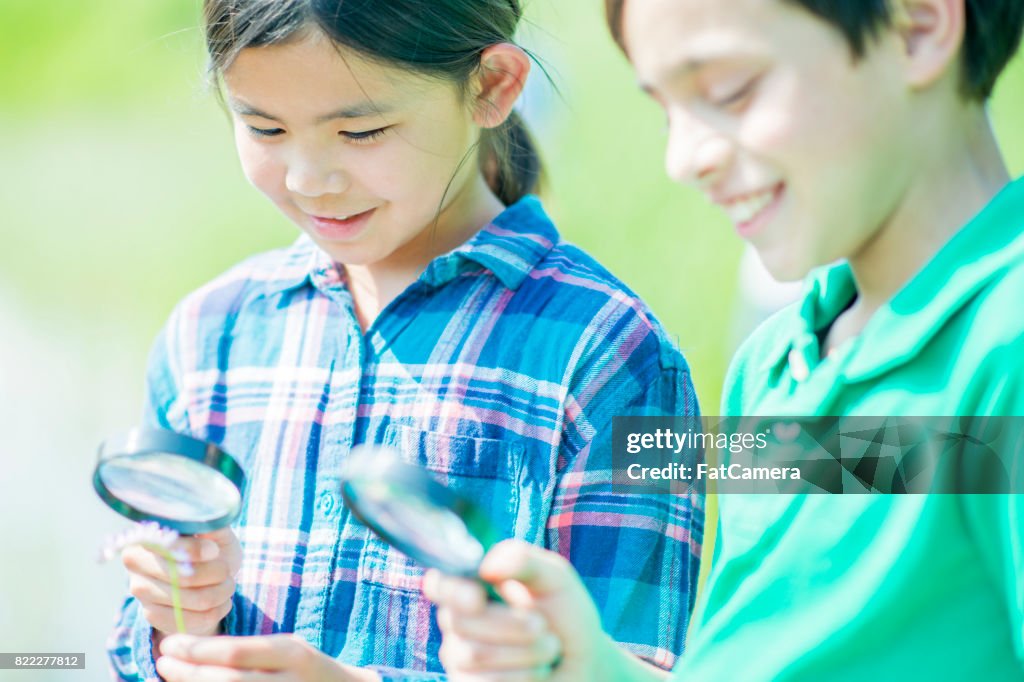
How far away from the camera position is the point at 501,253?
59.7 inches

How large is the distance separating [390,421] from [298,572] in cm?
20

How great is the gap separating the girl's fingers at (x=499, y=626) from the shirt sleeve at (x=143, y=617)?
0.74 metres

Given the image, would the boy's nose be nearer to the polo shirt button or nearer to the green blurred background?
the polo shirt button

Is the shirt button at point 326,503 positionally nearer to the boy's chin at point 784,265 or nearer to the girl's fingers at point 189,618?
the girl's fingers at point 189,618

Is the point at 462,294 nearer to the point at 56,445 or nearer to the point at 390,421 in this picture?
the point at 390,421

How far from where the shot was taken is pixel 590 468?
139 centimetres

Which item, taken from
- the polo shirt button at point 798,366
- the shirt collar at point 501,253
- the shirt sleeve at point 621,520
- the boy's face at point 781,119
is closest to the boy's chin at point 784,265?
the boy's face at point 781,119

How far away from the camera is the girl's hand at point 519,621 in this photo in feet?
2.77

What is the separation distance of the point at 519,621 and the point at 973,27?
1.81 feet

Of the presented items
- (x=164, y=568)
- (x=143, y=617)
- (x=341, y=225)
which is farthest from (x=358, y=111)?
(x=143, y=617)

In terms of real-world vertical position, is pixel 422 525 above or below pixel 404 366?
below

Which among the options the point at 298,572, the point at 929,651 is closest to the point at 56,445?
the point at 298,572

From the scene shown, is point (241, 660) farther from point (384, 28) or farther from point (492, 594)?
point (384, 28)

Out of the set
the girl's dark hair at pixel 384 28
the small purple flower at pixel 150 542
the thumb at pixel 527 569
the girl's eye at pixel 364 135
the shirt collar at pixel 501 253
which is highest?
the girl's dark hair at pixel 384 28
